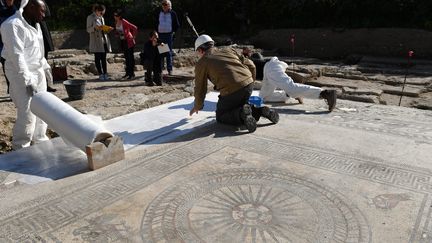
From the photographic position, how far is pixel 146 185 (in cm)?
303

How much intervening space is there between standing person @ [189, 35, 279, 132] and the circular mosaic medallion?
1286 millimetres

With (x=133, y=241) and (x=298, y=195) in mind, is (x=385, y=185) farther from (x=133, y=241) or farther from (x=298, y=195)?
(x=133, y=241)

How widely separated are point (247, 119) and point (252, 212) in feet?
5.67

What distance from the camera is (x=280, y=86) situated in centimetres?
541

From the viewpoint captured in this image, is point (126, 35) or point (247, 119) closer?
point (247, 119)

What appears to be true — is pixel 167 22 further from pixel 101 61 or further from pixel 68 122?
pixel 68 122

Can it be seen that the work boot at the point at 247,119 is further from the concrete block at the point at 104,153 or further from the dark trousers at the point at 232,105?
the concrete block at the point at 104,153

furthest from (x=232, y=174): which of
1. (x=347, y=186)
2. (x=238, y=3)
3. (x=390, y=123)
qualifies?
(x=238, y=3)

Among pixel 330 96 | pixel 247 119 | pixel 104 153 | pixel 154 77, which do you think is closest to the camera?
pixel 104 153

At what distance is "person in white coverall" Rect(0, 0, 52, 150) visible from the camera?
3.77 m

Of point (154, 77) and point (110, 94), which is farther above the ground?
point (154, 77)

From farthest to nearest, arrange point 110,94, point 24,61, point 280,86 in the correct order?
point 110,94 < point 280,86 < point 24,61

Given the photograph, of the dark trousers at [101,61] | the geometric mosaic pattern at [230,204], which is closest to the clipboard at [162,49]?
the dark trousers at [101,61]

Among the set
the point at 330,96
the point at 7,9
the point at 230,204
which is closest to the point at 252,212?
the point at 230,204
